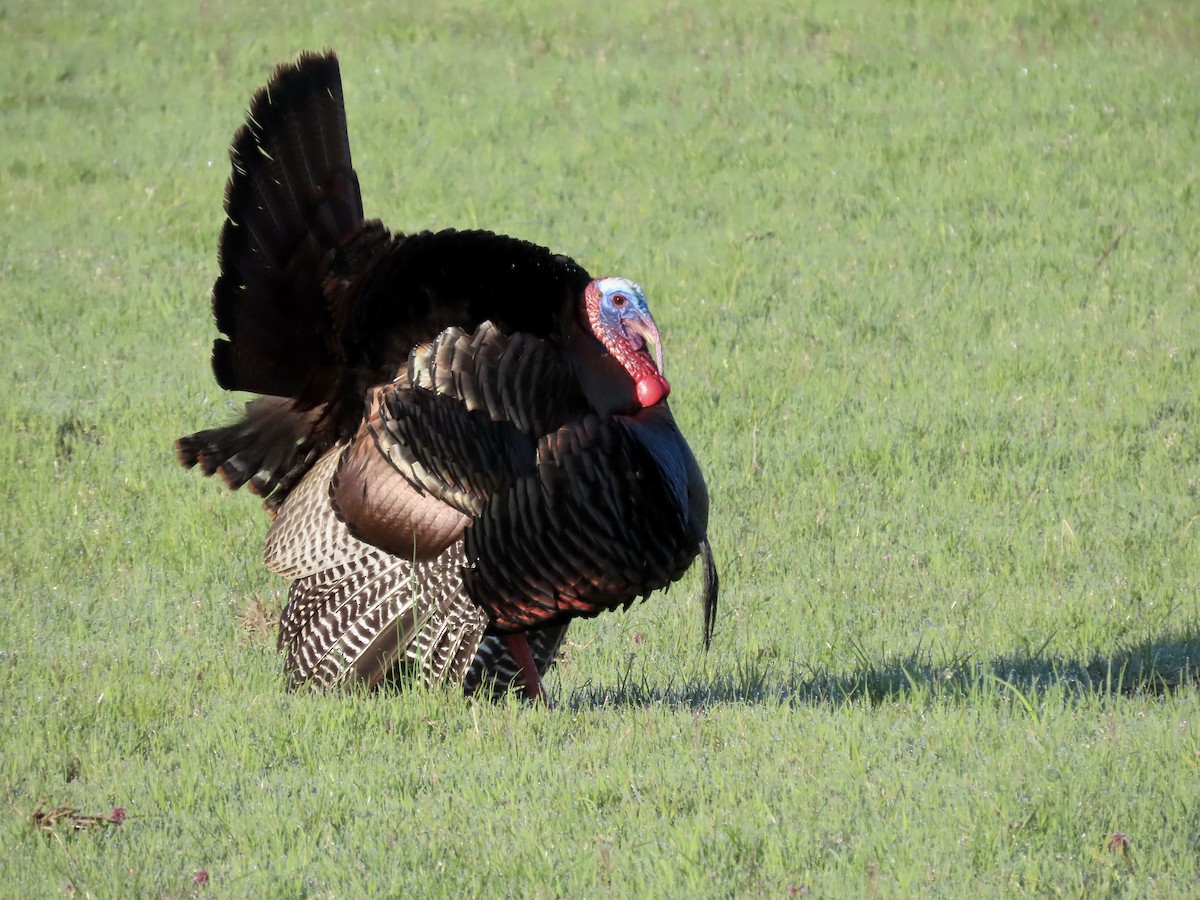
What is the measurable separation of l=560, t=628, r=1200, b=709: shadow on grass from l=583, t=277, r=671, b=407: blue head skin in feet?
3.36

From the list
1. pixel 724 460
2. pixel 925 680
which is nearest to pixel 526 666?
pixel 925 680

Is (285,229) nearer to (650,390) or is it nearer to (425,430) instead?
(425,430)

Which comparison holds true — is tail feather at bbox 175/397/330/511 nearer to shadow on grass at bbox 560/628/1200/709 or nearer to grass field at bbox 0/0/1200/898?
grass field at bbox 0/0/1200/898

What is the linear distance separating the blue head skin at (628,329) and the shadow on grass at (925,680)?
1.02 meters

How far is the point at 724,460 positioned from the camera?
7.67 meters

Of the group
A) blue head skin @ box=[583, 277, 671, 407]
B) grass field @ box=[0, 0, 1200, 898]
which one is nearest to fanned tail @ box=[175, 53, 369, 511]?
blue head skin @ box=[583, 277, 671, 407]

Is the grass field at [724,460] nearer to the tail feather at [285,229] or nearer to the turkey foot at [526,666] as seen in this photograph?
the turkey foot at [526,666]

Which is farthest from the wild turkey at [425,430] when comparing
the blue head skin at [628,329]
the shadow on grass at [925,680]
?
the shadow on grass at [925,680]

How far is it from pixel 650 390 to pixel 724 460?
9.71 feet

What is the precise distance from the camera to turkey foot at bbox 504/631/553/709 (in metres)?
4.99

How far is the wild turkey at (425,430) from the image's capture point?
179 inches

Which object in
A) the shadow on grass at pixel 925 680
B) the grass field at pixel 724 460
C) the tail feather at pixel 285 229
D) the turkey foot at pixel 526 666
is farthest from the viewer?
the tail feather at pixel 285 229

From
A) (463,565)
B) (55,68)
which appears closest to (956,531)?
(463,565)

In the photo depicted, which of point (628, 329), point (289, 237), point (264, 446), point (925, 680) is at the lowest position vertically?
point (925, 680)
